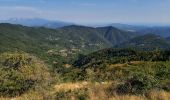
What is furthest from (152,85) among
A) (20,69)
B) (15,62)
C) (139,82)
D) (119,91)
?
(15,62)

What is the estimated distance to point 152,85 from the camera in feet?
40.3

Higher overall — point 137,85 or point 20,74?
point 137,85

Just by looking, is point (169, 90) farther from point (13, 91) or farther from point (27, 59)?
point (27, 59)

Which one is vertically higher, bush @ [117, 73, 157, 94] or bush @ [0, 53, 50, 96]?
bush @ [117, 73, 157, 94]

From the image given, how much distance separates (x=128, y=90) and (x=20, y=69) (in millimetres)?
11754

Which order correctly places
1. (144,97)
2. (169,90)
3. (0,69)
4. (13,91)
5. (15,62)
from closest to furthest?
(144,97) < (169,90) < (13,91) < (0,69) < (15,62)

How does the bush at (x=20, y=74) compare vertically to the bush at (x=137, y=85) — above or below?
below

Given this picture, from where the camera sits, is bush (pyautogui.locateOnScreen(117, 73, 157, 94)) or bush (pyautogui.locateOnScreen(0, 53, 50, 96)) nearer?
bush (pyautogui.locateOnScreen(117, 73, 157, 94))

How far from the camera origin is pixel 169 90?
38.8 ft

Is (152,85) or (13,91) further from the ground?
(152,85)

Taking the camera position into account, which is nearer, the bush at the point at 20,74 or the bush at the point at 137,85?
the bush at the point at 137,85

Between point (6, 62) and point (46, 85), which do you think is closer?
point (46, 85)

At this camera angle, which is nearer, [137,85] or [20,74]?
[137,85]

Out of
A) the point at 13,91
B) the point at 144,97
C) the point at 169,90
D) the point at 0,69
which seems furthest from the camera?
the point at 0,69
